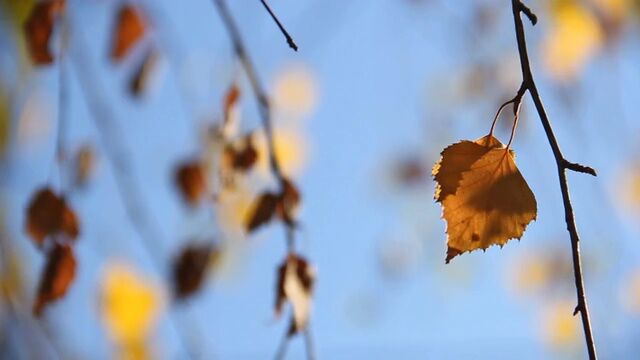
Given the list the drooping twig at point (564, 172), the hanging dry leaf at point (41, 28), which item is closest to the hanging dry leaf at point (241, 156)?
the hanging dry leaf at point (41, 28)

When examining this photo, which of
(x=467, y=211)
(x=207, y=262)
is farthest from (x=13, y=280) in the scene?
(x=467, y=211)

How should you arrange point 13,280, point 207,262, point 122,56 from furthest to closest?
point 13,280
point 207,262
point 122,56

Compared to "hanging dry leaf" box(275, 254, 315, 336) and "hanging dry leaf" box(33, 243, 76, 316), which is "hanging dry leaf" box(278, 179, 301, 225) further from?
"hanging dry leaf" box(33, 243, 76, 316)

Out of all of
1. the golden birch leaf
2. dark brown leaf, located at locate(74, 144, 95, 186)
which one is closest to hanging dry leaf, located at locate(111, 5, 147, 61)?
dark brown leaf, located at locate(74, 144, 95, 186)

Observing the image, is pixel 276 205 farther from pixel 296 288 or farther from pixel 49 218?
pixel 49 218

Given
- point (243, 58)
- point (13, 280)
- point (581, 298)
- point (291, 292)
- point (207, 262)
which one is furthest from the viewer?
point (13, 280)

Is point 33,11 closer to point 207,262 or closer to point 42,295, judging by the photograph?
point 42,295
